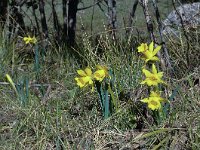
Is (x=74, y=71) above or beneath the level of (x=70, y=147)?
above

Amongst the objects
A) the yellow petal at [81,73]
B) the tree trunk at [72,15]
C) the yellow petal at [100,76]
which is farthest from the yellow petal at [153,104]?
the tree trunk at [72,15]

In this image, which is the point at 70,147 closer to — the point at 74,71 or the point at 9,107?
the point at 9,107

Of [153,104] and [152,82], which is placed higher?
[152,82]

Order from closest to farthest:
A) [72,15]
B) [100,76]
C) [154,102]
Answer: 1. [154,102]
2. [100,76]
3. [72,15]

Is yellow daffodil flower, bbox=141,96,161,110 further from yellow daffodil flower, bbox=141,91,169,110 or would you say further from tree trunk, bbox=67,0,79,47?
tree trunk, bbox=67,0,79,47

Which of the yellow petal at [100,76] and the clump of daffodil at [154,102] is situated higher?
the yellow petal at [100,76]

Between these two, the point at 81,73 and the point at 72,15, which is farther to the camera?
the point at 72,15

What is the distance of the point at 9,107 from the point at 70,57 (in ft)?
3.94

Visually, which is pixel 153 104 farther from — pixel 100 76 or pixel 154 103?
pixel 100 76

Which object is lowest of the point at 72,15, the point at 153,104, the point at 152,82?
the point at 153,104

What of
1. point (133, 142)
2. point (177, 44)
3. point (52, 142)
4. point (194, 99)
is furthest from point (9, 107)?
point (177, 44)

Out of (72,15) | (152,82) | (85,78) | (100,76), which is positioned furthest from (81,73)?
(72,15)

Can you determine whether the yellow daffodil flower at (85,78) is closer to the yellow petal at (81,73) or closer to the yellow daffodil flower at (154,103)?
the yellow petal at (81,73)

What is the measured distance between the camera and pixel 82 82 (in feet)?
10.1
